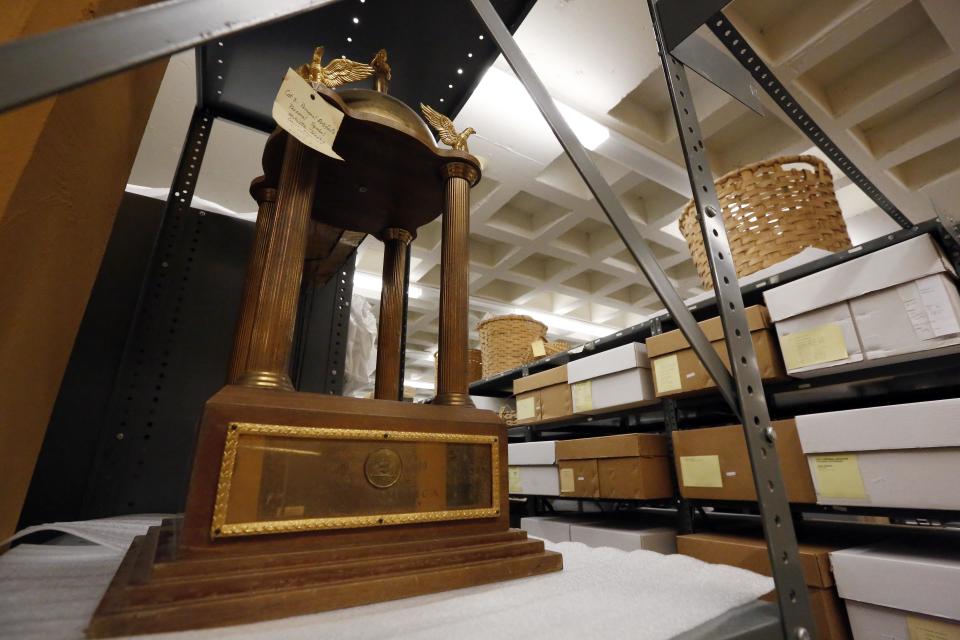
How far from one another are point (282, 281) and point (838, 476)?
1048 millimetres

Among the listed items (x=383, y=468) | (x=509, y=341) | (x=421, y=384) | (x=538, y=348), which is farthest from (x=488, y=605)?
(x=421, y=384)

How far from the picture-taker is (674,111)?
50 centimetres

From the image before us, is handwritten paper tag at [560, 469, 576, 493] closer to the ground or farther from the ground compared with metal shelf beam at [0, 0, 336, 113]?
closer to the ground

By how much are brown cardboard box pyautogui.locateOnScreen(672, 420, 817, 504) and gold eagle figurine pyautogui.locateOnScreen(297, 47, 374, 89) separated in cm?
102

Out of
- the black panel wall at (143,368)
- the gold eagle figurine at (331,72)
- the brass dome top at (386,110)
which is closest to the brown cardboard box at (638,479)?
the black panel wall at (143,368)

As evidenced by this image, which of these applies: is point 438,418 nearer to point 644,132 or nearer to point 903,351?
point 903,351

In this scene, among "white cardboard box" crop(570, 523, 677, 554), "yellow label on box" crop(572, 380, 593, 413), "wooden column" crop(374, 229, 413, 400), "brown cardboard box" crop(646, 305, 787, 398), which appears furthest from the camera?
"yellow label on box" crop(572, 380, 593, 413)

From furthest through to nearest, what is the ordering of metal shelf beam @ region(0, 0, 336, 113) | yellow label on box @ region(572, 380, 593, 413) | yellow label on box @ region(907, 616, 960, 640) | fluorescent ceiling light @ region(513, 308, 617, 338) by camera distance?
1. fluorescent ceiling light @ region(513, 308, 617, 338)
2. yellow label on box @ region(572, 380, 593, 413)
3. yellow label on box @ region(907, 616, 960, 640)
4. metal shelf beam @ region(0, 0, 336, 113)

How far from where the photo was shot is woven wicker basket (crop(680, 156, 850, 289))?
1.05 m

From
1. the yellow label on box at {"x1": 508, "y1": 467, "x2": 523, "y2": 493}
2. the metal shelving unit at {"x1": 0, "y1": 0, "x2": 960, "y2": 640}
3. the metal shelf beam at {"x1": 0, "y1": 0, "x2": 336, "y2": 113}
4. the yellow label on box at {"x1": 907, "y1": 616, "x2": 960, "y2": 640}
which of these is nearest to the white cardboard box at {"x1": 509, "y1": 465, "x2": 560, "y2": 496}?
the yellow label on box at {"x1": 508, "y1": 467, "x2": 523, "y2": 493}

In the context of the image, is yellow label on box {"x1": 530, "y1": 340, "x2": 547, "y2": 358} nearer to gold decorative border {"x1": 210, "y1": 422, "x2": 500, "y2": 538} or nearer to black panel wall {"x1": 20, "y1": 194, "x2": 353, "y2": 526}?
black panel wall {"x1": 20, "y1": 194, "x2": 353, "y2": 526}

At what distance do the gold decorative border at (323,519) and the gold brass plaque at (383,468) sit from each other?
0.6 inches

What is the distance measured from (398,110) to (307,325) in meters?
0.58

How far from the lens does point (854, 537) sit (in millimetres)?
978
